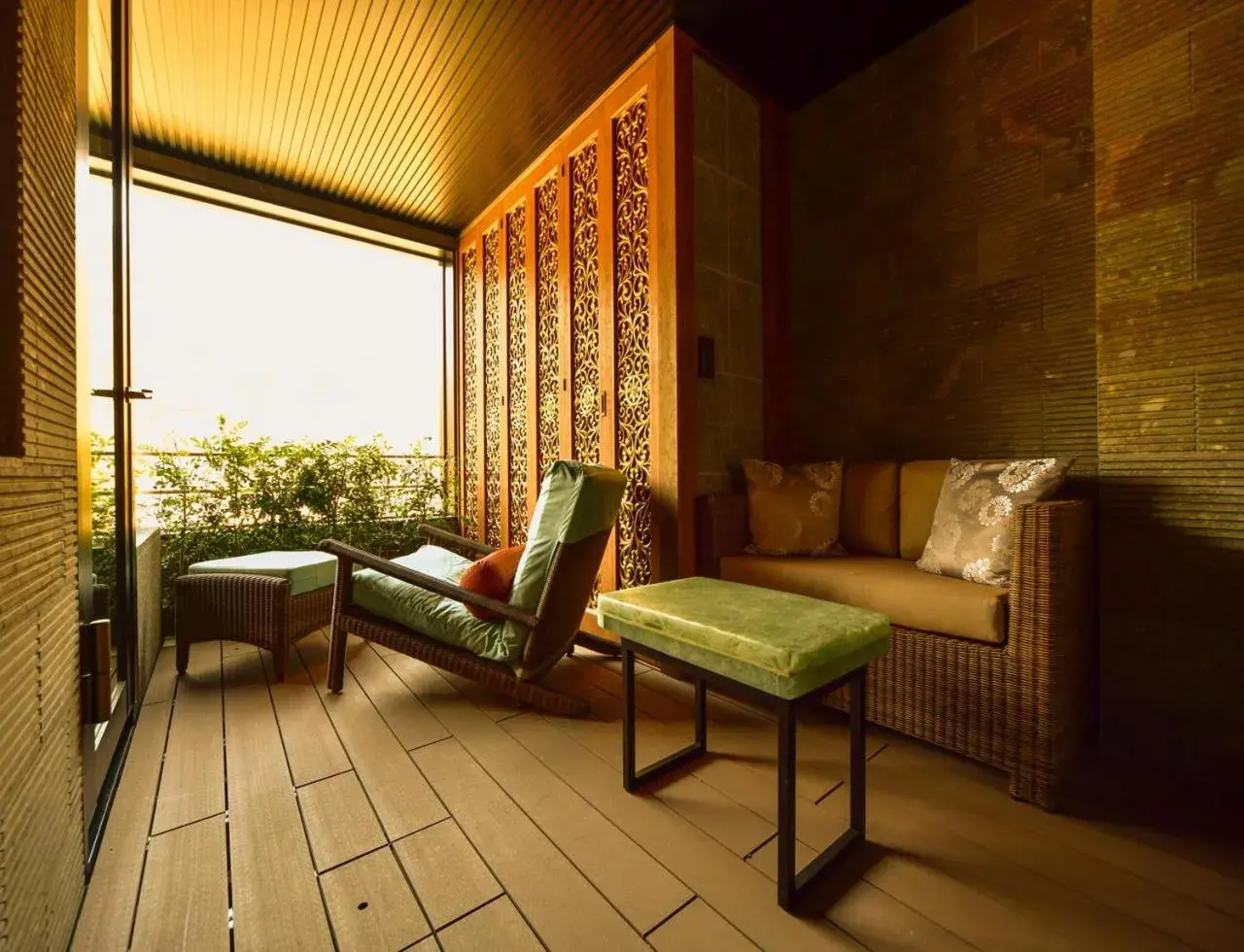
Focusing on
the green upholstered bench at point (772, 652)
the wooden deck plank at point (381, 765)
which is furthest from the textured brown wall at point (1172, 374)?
the wooden deck plank at point (381, 765)

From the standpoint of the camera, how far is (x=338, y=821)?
4.83 ft

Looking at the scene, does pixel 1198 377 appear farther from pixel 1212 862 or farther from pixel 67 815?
pixel 67 815

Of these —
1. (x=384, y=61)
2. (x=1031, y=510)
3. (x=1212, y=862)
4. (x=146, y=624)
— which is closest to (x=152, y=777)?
(x=146, y=624)

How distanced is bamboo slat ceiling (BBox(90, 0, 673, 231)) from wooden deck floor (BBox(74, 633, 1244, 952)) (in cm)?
238

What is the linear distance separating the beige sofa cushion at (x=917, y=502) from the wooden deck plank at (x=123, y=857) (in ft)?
8.93

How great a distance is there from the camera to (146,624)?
99.0 inches

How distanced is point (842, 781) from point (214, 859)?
5.78 ft

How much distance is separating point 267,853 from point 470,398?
12.4 ft

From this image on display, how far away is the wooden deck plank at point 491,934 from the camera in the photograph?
42.4 inches

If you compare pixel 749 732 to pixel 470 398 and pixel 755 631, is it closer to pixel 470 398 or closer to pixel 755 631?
pixel 755 631

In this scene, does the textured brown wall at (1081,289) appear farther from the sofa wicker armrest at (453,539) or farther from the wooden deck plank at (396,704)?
the wooden deck plank at (396,704)

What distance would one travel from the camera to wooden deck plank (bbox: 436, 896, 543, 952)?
42.4 inches

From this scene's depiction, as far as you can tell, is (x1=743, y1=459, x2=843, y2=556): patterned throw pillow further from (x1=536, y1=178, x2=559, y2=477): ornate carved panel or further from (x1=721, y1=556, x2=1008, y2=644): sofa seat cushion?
(x1=536, y1=178, x2=559, y2=477): ornate carved panel

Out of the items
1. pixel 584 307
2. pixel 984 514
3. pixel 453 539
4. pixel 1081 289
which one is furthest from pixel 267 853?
pixel 1081 289
